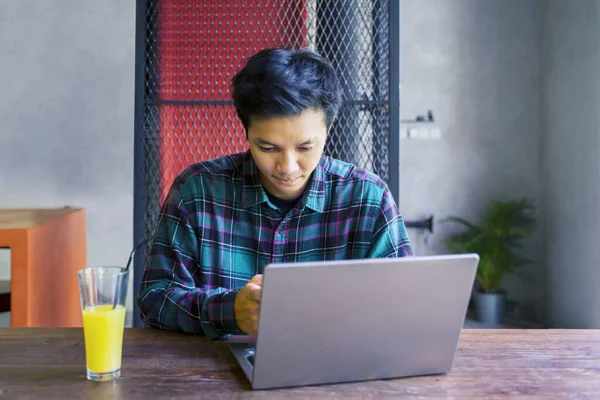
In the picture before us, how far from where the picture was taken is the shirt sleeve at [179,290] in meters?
1.19

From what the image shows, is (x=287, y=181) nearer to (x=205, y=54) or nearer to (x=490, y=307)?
(x=205, y=54)

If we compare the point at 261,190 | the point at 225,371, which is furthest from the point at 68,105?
the point at 225,371

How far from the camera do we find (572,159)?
3.71 metres

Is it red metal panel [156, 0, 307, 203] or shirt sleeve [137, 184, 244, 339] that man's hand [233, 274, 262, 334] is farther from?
red metal panel [156, 0, 307, 203]

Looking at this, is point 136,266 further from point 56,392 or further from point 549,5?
point 549,5

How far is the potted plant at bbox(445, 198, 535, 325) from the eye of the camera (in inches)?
154

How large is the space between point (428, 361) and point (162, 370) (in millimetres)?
A: 393

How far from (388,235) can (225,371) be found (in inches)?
24.1

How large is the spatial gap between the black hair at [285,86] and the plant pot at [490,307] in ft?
9.12

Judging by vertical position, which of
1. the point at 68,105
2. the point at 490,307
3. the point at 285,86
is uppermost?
the point at 68,105

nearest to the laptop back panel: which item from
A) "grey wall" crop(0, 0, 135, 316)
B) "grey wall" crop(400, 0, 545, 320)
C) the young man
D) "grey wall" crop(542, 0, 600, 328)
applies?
the young man

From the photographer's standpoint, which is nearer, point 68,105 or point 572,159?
point 68,105

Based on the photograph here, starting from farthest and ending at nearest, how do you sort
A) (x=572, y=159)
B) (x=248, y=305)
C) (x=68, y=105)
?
(x=572, y=159)
(x=68, y=105)
(x=248, y=305)

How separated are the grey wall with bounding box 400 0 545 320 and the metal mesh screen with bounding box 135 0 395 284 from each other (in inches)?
67.9
